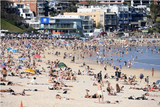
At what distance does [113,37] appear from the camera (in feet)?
Answer: 245

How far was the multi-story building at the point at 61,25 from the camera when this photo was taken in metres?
73.8

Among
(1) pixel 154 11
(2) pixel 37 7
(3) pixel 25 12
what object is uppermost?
Result: (2) pixel 37 7

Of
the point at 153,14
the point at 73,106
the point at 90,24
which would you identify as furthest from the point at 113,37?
the point at 73,106

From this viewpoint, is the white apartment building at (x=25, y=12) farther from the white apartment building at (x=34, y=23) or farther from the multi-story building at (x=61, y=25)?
the multi-story building at (x=61, y=25)

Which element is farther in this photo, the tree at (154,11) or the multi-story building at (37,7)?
the multi-story building at (37,7)

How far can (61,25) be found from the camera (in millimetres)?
74000

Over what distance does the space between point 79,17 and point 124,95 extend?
59271 millimetres

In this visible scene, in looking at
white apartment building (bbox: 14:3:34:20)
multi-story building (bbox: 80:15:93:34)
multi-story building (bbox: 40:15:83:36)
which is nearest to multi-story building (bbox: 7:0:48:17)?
white apartment building (bbox: 14:3:34:20)

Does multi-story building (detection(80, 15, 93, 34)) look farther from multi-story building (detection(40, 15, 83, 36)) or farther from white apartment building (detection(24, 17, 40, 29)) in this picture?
white apartment building (detection(24, 17, 40, 29))

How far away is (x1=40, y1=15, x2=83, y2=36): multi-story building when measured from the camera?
73.8 meters

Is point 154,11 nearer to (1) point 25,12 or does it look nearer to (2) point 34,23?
(2) point 34,23

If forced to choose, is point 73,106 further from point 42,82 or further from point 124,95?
point 42,82

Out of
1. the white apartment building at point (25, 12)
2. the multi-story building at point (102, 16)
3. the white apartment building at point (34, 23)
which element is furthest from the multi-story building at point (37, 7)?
the multi-story building at point (102, 16)

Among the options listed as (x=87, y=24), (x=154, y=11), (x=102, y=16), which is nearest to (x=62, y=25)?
(x=87, y=24)
